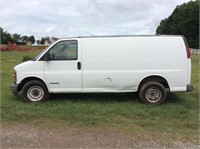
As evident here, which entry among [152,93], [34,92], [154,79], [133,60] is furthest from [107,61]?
[34,92]

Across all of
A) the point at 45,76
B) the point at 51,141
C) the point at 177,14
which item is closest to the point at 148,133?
the point at 51,141

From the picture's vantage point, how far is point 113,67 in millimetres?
8180

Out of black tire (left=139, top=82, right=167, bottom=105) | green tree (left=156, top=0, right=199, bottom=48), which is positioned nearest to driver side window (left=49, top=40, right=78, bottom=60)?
black tire (left=139, top=82, right=167, bottom=105)

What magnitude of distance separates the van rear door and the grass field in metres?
0.45

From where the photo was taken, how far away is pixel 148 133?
19.4ft

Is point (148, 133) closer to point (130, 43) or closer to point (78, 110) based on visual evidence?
point (78, 110)

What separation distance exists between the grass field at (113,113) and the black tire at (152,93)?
195 mm

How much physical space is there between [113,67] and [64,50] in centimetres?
138

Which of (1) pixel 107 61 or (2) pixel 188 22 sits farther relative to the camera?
(2) pixel 188 22

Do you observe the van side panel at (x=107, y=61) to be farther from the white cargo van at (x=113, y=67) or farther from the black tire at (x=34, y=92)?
the black tire at (x=34, y=92)

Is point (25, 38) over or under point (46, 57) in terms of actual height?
over

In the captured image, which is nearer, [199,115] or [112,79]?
[199,115]

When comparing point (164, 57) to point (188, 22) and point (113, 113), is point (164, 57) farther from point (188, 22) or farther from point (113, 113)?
point (188, 22)

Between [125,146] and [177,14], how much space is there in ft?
279
